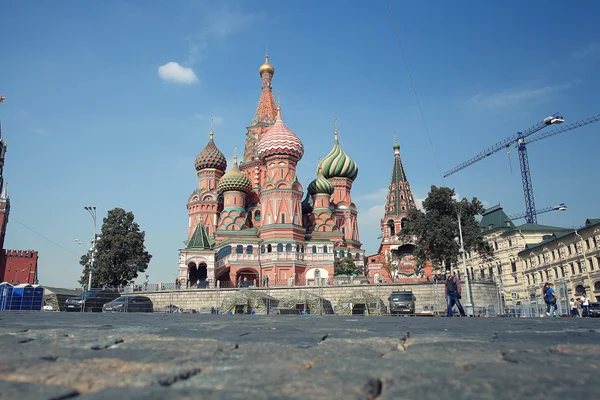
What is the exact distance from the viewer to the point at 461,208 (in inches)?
1496

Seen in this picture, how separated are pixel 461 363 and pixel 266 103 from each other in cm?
6509

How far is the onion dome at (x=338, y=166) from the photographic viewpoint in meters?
61.5

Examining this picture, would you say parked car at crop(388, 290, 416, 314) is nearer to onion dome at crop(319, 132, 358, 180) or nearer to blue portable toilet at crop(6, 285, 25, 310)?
blue portable toilet at crop(6, 285, 25, 310)

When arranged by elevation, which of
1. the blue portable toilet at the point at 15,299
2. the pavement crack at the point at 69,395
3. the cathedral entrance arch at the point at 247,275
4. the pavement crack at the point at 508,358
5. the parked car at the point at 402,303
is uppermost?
the cathedral entrance arch at the point at 247,275

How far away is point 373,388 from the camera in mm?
2223

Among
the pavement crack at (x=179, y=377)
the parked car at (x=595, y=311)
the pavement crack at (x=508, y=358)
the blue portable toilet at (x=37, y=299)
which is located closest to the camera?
the pavement crack at (x=179, y=377)

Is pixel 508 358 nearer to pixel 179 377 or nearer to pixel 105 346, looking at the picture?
pixel 179 377

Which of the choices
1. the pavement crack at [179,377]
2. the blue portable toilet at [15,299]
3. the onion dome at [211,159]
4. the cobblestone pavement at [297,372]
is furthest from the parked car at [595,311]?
the onion dome at [211,159]

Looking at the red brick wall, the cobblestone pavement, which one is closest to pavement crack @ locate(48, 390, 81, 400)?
the cobblestone pavement

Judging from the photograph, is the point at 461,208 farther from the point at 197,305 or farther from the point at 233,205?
the point at 233,205

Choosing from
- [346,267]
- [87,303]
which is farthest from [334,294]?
[87,303]

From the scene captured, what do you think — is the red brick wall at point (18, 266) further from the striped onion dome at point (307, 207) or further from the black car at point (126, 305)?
the black car at point (126, 305)

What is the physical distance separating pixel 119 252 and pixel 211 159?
68.2 feet

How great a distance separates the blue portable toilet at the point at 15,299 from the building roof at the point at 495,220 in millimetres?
49827
